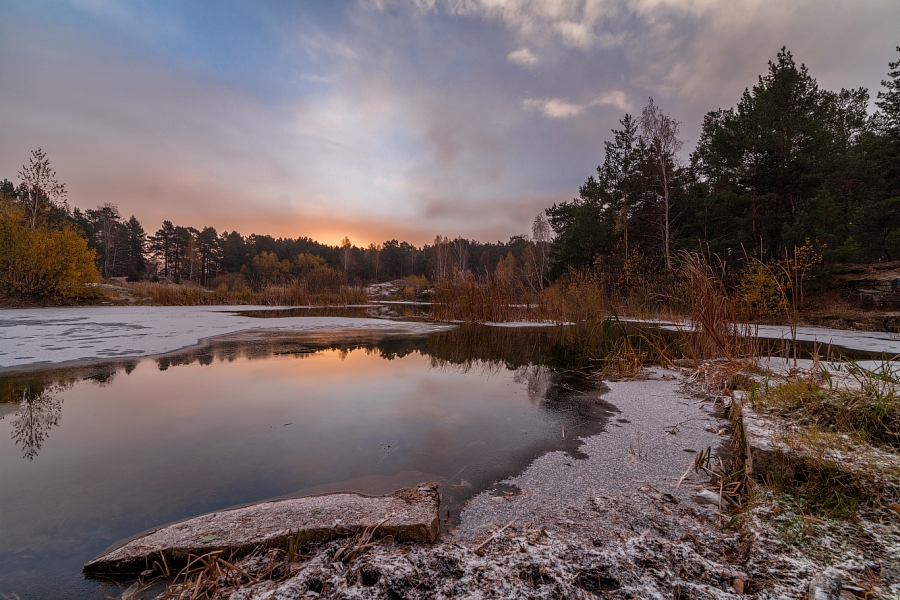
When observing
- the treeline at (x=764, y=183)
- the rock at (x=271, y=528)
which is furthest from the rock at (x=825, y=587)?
the treeline at (x=764, y=183)

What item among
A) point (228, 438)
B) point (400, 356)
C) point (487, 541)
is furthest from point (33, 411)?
point (400, 356)

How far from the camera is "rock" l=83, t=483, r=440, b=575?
3.29ft

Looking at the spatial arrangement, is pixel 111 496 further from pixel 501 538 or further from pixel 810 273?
pixel 810 273

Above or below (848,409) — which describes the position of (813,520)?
below

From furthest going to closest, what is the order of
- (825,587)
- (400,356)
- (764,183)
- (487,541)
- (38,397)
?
(764,183)
(400,356)
(38,397)
(487,541)
(825,587)

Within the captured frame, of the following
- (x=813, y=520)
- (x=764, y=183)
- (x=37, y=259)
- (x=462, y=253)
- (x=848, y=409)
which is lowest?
(x=813, y=520)

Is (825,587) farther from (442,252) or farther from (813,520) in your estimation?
(442,252)

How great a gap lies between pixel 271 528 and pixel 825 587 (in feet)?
4.76

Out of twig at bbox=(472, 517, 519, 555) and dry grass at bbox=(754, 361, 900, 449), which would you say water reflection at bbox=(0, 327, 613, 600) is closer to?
twig at bbox=(472, 517, 519, 555)

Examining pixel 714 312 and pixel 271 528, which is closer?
pixel 271 528

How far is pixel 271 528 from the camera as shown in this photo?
109 cm

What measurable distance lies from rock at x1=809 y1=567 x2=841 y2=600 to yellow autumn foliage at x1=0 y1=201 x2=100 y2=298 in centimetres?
1830

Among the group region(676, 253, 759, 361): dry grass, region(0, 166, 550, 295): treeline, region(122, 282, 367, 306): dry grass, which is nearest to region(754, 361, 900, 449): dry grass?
region(676, 253, 759, 361): dry grass

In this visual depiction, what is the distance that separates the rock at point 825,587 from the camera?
0.76m
